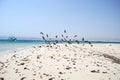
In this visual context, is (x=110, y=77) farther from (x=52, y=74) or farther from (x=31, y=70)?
(x=31, y=70)

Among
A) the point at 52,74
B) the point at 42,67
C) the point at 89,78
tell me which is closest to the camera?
the point at 89,78

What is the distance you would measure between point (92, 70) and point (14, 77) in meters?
6.67

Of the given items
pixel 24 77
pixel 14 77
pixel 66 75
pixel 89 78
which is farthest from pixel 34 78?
pixel 89 78

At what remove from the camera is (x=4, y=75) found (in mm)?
13484

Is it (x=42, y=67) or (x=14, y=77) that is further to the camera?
(x=42, y=67)

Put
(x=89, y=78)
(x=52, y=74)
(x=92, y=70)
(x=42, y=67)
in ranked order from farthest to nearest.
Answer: (x=42, y=67) < (x=92, y=70) < (x=52, y=74) < (x=89, y=78)

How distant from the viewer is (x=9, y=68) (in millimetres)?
15664

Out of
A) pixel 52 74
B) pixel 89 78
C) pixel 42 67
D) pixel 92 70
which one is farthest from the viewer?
pixel 42 67

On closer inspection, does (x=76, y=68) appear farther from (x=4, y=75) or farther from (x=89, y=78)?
(x=4, y=75)

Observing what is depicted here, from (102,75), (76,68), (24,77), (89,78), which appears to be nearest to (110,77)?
(102,75)

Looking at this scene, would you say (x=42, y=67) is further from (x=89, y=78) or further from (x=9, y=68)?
(x=89, y=78)

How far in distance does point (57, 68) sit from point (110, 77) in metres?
4.76

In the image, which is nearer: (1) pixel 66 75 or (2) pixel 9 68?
(1) pixel 66 75

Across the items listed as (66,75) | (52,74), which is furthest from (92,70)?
(52,74)
